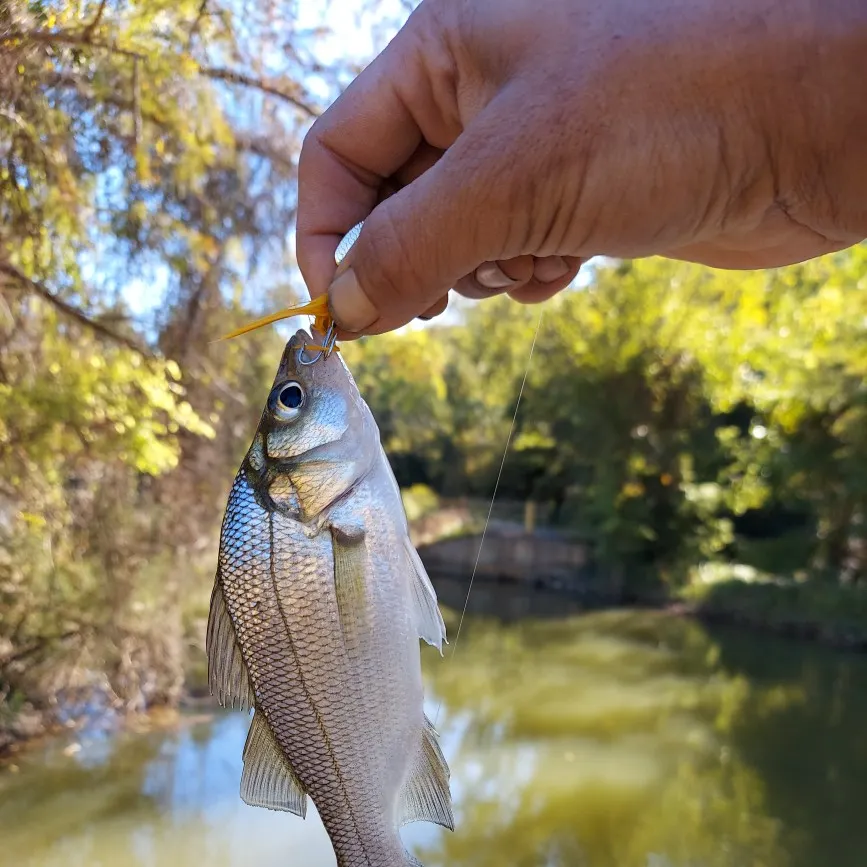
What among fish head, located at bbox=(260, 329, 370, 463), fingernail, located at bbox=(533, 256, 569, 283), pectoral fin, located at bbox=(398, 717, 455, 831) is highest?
fingernail, located at bbox=(533, 256, 569, 283)

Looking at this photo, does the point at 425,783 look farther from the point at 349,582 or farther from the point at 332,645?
the point at 349,582

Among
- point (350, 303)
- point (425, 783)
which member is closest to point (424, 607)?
point (425, 783)

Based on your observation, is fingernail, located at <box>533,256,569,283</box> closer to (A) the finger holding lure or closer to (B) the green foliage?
(A) the finger holding lure

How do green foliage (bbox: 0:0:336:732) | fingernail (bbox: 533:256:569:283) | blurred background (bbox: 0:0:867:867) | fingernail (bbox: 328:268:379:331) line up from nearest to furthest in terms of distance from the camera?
fingernail (bbox: 328:268:379:331)
fingernail (bbox: 533:256:569:283)
green foliage (bbox: 0:0:336:732)
blurred background (bbox: 0:0:867:867)

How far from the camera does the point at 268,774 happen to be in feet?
5.11

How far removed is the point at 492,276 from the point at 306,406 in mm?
536

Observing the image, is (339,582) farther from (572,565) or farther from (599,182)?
(572,565)

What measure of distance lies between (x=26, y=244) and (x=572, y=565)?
42.9 ft

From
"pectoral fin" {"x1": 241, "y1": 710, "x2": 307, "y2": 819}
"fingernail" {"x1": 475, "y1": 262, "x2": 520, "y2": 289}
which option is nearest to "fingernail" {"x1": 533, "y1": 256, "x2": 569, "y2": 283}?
"fingernail" {"x1": 475, "y1": 262, "x2": 520, "y2": 289}

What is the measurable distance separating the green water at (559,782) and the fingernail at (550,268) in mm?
4636

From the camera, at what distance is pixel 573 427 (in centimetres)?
1567

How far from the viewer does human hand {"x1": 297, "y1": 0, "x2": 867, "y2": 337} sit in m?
1.13

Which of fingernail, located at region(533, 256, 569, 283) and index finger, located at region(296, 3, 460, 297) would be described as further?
fingernail, located at region(533, 256, 569, 283)

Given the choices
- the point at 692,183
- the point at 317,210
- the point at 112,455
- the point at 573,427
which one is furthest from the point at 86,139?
the point at 573,427
